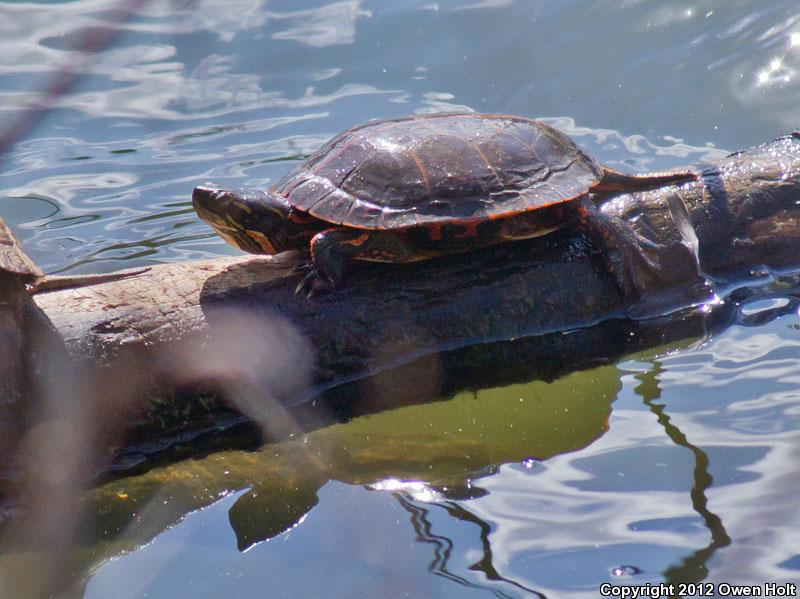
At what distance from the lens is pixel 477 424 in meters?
3.10

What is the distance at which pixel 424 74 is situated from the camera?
7086 millimetres

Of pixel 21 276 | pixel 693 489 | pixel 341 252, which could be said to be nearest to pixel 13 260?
pixel 21 276

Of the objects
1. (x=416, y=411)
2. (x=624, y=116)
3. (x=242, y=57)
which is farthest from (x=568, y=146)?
(x=242, y=57)

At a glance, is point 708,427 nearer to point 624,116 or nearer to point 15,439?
point 15,439

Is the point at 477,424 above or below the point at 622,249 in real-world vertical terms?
below

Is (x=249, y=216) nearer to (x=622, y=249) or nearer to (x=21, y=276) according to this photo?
(x=21, y=276)

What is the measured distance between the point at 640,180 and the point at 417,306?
Result: 1.23 metres

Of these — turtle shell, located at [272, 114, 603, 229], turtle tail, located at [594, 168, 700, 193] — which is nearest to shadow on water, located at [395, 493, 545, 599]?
turtle shell, located at [272, 114, 603, 229]

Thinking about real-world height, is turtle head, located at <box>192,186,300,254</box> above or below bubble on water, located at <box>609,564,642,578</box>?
above

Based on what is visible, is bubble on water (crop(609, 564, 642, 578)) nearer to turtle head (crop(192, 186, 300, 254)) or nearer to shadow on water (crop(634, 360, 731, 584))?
shadow on water (crop(634, 360, 731, 584))

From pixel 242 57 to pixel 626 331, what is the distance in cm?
498

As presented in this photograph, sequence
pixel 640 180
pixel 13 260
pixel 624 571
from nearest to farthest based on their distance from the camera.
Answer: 1. pixel 624 571
2. pixel 13 260
3. pixel 640 180

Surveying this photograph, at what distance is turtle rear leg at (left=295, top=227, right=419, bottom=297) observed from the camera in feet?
10.4

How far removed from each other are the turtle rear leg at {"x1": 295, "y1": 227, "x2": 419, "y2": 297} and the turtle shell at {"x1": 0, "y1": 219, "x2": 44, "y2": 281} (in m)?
0.91
